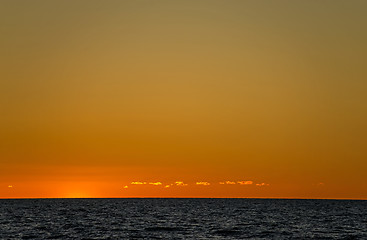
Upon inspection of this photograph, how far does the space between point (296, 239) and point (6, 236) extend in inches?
1521

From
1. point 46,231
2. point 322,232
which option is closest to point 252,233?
point 322,232

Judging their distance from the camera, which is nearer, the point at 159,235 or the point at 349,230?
the point at 159,235

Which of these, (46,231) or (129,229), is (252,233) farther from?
(46,231)

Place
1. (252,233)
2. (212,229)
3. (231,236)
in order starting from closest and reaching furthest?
1. (231,236)
2. (252,233)
3. (212,229)

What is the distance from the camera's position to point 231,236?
74062mm

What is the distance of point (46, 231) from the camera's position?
263 feet

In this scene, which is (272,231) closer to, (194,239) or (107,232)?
(194,239)

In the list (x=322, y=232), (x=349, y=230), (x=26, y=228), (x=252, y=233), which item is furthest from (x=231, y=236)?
(x=26, y=228)

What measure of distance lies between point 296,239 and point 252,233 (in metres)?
8.79

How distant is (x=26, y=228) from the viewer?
85125 millimetres

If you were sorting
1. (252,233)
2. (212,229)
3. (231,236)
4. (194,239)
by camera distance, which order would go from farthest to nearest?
1. (212,229)
2. (252,233)
3. (231,236)
4. (194,239)

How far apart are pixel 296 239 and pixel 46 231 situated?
36498mm

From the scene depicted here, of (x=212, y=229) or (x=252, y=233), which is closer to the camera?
(x=252, y=233)

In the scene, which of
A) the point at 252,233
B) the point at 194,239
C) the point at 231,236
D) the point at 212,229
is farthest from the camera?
the point at 212,229
